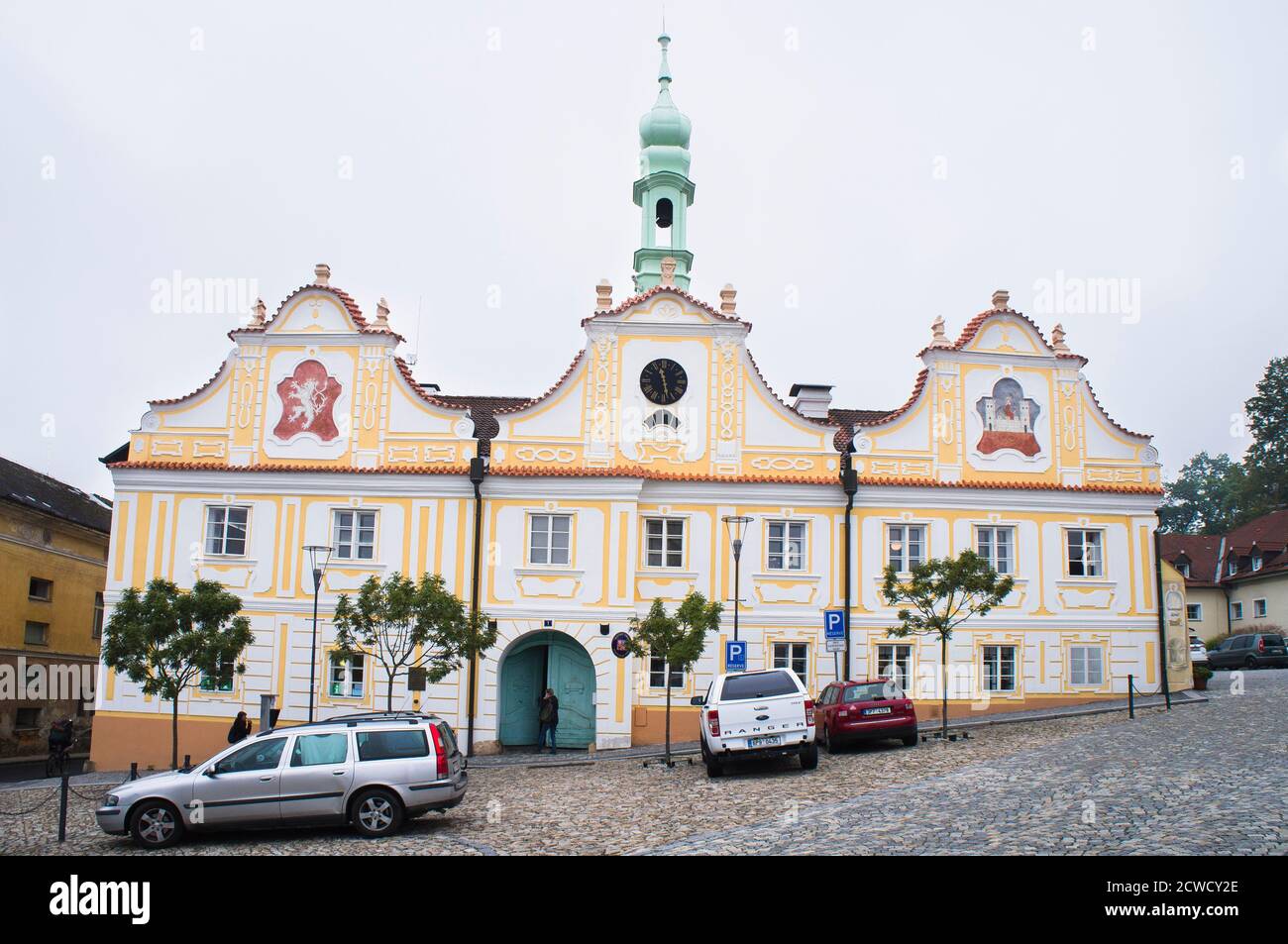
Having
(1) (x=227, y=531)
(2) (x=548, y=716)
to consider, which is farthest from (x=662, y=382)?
(1) (x=227, y=531)

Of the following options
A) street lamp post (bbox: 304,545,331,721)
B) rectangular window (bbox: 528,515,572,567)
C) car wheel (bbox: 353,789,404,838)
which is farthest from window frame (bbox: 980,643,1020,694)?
car wheel (bbox: 353,789,404,838)

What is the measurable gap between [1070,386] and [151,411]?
25.6m

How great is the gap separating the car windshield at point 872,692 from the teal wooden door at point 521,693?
952 cm

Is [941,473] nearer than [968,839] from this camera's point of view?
No

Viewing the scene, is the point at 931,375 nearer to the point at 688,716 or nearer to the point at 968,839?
the point at 688,716

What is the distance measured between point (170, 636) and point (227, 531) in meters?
6.15

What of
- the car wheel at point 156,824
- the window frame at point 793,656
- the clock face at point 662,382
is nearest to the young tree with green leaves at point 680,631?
the window frame at point 793,656

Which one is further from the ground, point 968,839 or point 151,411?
point 151,411

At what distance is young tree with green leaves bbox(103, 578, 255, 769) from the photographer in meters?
24.5

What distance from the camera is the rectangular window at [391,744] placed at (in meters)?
17.0
